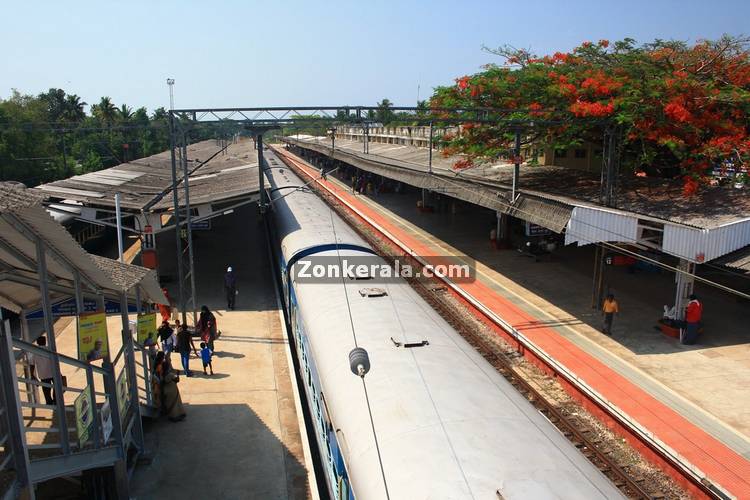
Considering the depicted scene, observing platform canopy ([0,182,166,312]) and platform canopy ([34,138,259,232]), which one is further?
platform canopy ([34,138,259,232])

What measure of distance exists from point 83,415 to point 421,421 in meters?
4.77

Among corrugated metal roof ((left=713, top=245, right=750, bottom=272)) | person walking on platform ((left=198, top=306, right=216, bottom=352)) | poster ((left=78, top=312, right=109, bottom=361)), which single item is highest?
poster ((left=78, top=312, right=109, bottom=361))

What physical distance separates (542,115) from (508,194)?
3279 mm

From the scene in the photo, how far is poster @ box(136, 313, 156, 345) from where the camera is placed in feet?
35.2

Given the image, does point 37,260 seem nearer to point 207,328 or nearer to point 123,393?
point 123,393

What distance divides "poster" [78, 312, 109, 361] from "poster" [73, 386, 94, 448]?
460 mm

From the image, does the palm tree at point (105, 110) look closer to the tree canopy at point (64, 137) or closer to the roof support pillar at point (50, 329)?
the tree canopy at point (64, 137)

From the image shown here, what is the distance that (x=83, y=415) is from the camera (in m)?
7.70

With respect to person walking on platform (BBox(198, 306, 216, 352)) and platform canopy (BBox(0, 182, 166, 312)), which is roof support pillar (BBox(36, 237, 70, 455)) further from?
person walking on platform (BBox(198, 306, 216, 352))

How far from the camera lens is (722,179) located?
63.5 feet

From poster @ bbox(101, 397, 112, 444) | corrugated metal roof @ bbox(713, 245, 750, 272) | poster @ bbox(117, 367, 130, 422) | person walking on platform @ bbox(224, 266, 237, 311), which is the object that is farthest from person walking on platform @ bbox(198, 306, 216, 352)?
corrugated metal roof @ bbox(713, 245, 750, 272)

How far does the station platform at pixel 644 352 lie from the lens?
1108cm

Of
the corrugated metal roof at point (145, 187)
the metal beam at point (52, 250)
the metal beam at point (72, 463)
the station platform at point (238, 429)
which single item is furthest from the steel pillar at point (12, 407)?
the corrugated metal roof at point (145, 187)

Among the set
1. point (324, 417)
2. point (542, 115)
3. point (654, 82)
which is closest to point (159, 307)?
point (324, 417)
